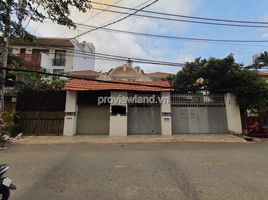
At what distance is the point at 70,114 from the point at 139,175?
374 inches

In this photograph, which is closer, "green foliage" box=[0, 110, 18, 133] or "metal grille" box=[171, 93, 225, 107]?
"green foliage" box=[0, 110, 18, 133]

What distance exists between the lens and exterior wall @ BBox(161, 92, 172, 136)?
1454cm

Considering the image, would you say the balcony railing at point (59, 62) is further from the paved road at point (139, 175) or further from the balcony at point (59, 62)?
the paved road at point (139, 175)

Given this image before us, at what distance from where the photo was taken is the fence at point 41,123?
14234 mm

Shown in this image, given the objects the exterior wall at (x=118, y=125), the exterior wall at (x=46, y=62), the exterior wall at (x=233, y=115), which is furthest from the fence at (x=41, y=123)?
the exterior wall at (x=46, y=62)

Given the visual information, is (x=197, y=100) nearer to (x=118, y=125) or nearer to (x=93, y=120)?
(x=118, y=125)

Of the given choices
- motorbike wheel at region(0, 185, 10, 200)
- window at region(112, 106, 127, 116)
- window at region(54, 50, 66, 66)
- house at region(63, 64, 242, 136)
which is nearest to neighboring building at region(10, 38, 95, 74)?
window at region(54, 50, 66, 66)

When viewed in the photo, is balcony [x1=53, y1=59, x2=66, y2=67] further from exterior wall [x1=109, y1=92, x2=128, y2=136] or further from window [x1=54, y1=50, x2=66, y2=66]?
exterior wall [x1=109, y1=92, x2=128, y2=136]

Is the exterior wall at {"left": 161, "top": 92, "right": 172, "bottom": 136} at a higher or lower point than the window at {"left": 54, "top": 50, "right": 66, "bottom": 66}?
lower

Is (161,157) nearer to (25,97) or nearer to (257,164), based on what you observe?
(257,164)

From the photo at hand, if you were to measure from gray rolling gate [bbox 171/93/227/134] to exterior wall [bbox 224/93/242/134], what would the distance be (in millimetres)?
313

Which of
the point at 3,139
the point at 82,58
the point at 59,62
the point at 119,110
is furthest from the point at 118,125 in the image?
the point at 82,58

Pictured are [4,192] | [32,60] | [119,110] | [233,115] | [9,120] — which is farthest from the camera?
[32,60]

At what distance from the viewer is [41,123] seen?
14359 millimetres
